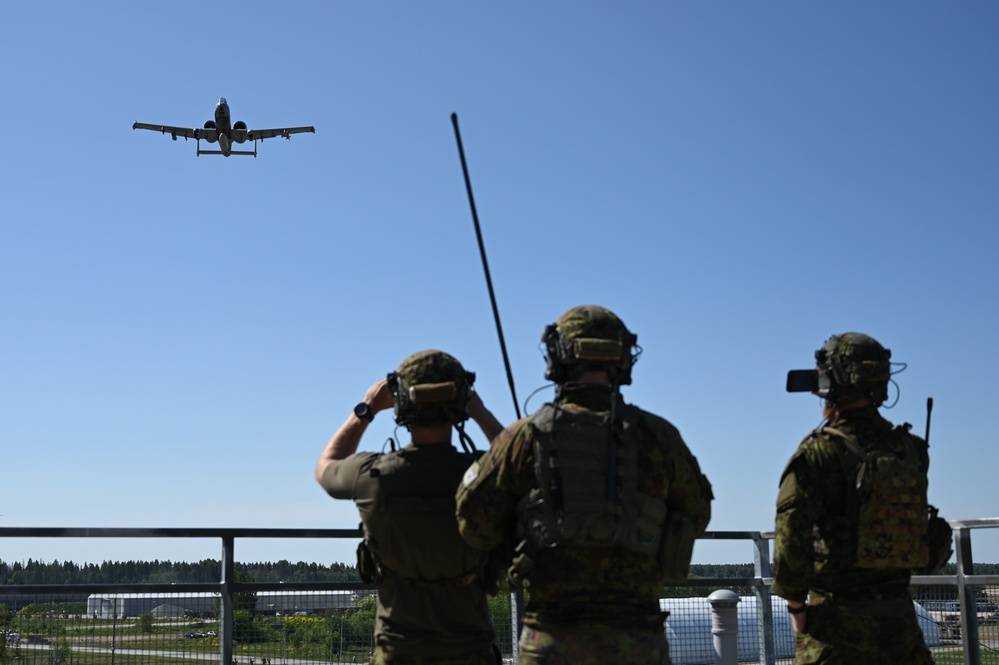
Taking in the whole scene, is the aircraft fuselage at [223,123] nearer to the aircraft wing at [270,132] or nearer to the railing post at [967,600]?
the aircraft wing at [270,132]

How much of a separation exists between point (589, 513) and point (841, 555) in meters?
1.71

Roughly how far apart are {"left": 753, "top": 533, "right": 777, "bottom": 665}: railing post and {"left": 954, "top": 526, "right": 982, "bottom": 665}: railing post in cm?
145

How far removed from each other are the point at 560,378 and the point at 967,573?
4.27 meters

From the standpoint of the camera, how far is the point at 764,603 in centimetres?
828

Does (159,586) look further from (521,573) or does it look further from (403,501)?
(521,573)

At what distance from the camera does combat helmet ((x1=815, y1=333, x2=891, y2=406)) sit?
5285 mm

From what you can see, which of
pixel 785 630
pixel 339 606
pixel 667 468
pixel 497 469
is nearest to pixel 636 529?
pixel 667 468

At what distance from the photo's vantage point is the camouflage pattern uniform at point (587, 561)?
13.2 ft

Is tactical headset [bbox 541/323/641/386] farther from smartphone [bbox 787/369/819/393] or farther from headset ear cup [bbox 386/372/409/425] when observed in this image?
smartphone [bbox 787/369/819/393]

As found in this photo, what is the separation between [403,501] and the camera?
4.43 m

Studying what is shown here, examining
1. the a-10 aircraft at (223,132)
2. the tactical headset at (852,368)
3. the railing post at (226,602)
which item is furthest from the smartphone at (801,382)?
the a-10 aircraft at (223,132)

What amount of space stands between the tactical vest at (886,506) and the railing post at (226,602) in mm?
3753

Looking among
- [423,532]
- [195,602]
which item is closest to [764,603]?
[195,602]

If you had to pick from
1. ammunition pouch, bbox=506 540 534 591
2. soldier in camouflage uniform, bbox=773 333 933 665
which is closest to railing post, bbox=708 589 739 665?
soldier in camouflage uniform, bbox=773 333 933 665
